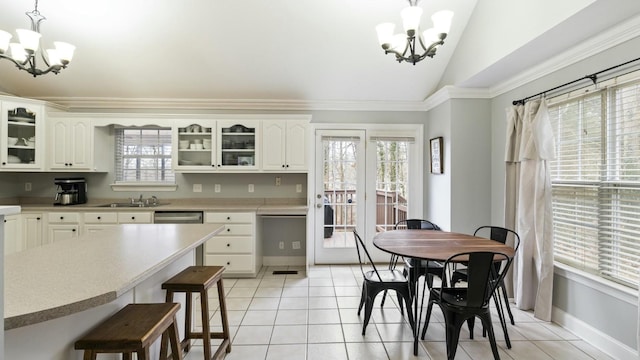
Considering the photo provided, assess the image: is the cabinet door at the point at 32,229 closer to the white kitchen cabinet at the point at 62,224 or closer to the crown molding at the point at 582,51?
the white kitchen cabinet at the point at 62,224

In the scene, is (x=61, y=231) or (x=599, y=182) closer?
(x=599, y=182)

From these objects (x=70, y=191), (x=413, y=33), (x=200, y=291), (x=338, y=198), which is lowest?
(x=200, y=291)

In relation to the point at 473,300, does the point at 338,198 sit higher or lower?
higher

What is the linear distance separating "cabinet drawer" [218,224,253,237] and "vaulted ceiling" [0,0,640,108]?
1741 mm

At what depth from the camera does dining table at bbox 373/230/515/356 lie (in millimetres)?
2230

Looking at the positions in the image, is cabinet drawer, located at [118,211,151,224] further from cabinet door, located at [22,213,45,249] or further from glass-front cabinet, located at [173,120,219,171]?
cabinet door, located at [22,213,45,249]

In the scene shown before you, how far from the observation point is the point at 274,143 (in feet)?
13.0

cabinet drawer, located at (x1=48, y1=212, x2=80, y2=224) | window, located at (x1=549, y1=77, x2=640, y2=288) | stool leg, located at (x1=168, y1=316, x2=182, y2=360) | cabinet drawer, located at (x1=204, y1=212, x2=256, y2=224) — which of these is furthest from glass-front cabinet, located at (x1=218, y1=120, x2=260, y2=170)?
window, located at (x1=549, y1=77, x2=640, y2=288)

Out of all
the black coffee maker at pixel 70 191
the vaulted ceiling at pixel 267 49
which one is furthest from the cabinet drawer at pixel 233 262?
the vaulted ceiling at pixel 267 49

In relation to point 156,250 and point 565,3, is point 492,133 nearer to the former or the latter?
point 565,3

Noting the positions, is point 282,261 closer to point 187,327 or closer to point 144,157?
point 187,327

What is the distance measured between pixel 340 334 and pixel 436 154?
2495 millimetres

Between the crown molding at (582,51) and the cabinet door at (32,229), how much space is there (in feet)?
18.5

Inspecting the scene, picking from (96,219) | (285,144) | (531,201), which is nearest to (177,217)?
(96,219)
